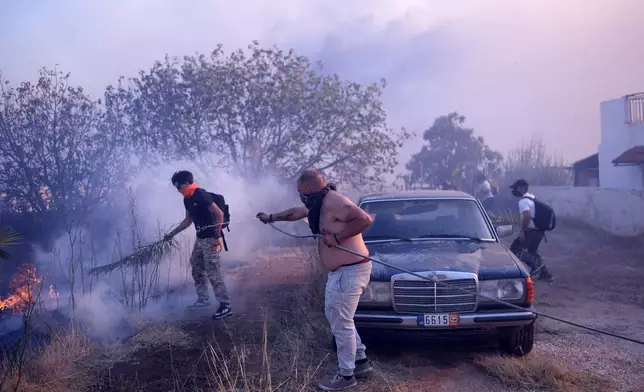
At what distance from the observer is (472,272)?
5.34m

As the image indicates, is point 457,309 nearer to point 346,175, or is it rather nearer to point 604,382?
point 604,382

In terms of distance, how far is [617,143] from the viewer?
20.8m

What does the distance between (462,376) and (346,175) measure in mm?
11880

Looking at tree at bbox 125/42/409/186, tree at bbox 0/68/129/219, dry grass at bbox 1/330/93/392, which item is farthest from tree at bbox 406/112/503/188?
dry grass at bbox 1/330/93/392

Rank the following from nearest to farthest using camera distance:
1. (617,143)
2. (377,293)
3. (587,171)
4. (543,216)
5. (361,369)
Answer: (361,369) < (377,293) < (543,216) < (617,143) < (587,171)

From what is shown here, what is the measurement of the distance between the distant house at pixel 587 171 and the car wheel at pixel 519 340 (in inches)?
827

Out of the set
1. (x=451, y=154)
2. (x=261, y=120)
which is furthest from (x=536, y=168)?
(x=261, y=120)

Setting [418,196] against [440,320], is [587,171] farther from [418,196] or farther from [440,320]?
[440,320]

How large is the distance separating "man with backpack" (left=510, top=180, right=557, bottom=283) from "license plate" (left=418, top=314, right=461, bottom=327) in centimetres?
452

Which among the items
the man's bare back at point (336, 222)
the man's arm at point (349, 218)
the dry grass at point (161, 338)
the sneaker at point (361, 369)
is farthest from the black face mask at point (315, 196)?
the dry grass at point (161, 338)

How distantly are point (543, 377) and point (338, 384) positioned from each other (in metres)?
1.72

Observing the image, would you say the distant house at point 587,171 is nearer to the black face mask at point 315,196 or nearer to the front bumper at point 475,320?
the front bumper at point 475,320

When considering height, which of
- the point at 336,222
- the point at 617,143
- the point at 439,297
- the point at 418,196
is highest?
the point at 617,143

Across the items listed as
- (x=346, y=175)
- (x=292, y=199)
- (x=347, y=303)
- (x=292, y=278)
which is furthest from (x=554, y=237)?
(x=347, y=303)
